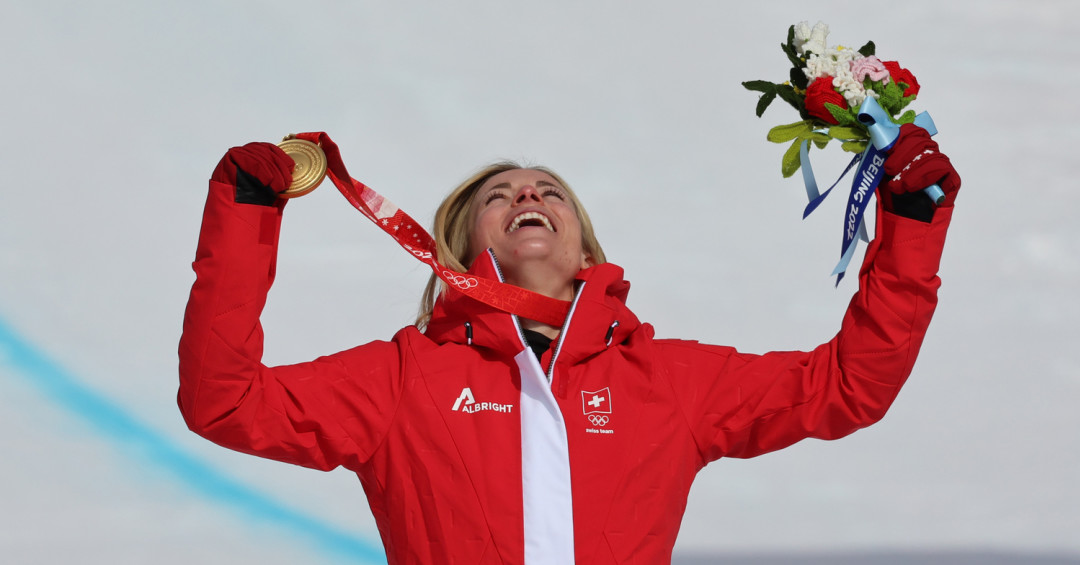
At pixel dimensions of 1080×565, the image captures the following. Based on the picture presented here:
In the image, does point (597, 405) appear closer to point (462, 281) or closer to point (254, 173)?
point (462, 281)

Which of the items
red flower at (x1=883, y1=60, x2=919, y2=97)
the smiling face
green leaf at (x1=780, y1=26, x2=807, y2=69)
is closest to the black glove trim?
the smiling face

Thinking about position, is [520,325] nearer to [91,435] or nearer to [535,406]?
[535,406]

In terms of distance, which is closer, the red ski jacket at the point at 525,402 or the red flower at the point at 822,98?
the red ski jacket at the point at 525,402

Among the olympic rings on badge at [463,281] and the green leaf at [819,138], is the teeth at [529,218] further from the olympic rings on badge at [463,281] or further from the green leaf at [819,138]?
the green leaf at [819,138]

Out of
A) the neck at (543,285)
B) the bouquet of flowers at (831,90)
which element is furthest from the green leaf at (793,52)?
the neck at (543,285)

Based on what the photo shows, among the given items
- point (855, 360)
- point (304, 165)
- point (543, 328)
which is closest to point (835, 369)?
point (855, 360)

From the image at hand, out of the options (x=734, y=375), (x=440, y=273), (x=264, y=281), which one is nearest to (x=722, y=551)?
(x=734, y=375)

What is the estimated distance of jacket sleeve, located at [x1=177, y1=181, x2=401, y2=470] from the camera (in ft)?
Answer: 7.07

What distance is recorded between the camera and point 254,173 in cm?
217

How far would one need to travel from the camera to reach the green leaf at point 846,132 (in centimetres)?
242

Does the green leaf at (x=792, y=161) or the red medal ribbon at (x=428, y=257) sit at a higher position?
the green leaf at (x=792, y=161)

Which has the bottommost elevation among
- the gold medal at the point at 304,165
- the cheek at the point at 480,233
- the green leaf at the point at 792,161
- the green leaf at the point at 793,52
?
the gold medal at the point at 304,165

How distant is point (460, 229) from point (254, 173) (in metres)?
0.93

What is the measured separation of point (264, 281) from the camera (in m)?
2.23
